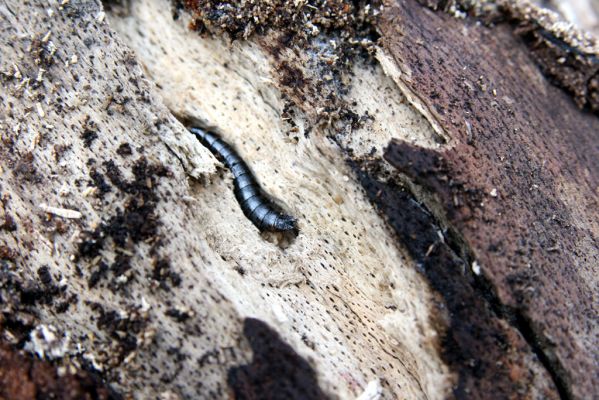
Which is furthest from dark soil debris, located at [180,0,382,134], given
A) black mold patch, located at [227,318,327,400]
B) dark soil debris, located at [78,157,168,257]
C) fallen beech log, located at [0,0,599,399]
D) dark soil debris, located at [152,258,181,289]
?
black mold patch, located at [227,318,327,400]

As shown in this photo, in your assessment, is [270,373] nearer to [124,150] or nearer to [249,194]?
[249,194]

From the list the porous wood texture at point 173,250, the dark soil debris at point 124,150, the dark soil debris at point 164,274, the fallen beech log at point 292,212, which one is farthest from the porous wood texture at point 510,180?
the dark soil debris at point 124,150

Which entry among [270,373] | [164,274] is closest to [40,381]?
[164,274]

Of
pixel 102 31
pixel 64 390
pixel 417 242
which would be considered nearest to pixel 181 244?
pixel 64 390

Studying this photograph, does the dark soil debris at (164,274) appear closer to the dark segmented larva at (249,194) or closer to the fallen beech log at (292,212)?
the fallen beech log at (292,212)

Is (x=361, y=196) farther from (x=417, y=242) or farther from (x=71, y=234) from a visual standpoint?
(x=71, y=234)
